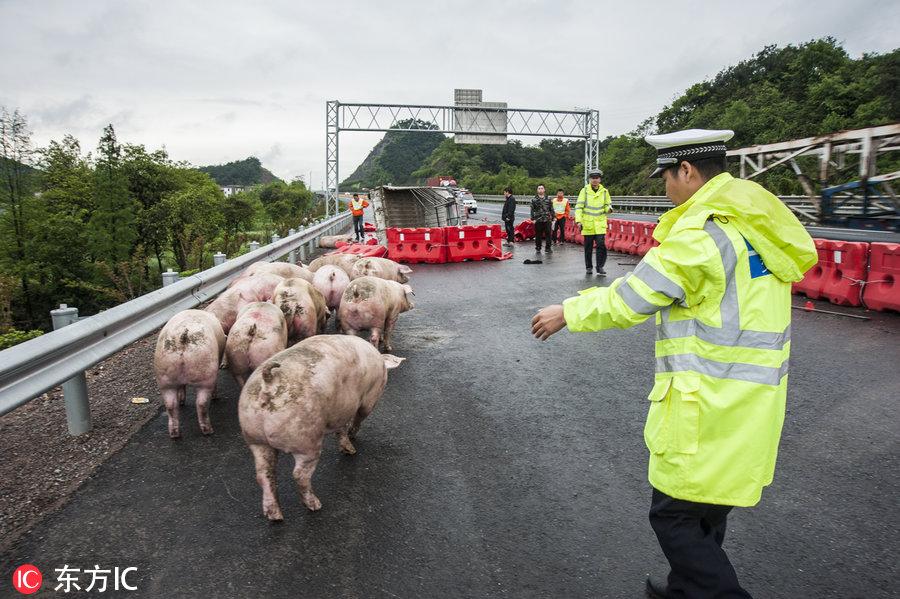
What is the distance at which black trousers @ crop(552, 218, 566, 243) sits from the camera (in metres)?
19.7

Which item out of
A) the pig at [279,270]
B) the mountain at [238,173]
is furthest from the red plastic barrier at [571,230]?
the mountain at [238,173]

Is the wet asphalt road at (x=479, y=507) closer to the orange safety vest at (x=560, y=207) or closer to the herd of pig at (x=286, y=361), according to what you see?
the herd of pig at (x=286, y=361)

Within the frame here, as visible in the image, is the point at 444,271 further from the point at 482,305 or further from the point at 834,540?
the point at 834,540

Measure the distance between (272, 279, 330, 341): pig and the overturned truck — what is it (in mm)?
15467

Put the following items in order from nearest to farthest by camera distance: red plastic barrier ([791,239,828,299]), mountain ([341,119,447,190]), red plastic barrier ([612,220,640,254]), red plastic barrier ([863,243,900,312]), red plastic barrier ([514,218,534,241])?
red plastic barrier ([863,243,900,312]) → red plastic barrier ([791,239,828,299]) → red plastic barrier ([612,220,640,254]) → red plastic barrier ([514,218,534,241]) → mountain ([341,119,447,190])

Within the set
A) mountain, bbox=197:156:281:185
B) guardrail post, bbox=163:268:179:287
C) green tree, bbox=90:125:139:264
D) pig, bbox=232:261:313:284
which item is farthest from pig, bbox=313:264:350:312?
mountain, bbox=197:156:281:185

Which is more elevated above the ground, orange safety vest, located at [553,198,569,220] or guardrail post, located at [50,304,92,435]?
orange safety vest, located at [553,198,569,220]

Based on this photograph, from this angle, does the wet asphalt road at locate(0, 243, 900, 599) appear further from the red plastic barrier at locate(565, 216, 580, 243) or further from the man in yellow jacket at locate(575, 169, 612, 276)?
the red plastic barrier at locate(565, 216, 580, 243)

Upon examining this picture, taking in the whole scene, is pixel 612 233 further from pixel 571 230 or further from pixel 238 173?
pixel 238 173

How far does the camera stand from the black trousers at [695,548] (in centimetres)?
231

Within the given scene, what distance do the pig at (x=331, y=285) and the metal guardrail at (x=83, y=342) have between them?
128cm

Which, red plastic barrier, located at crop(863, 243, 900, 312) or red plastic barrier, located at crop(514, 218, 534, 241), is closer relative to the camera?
A: red plastic barrier, located at crop(863, 243, 900, 312)

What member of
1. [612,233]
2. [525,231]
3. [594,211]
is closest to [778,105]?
[525,231]

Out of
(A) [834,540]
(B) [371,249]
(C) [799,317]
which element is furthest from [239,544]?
(B) [371,249]
